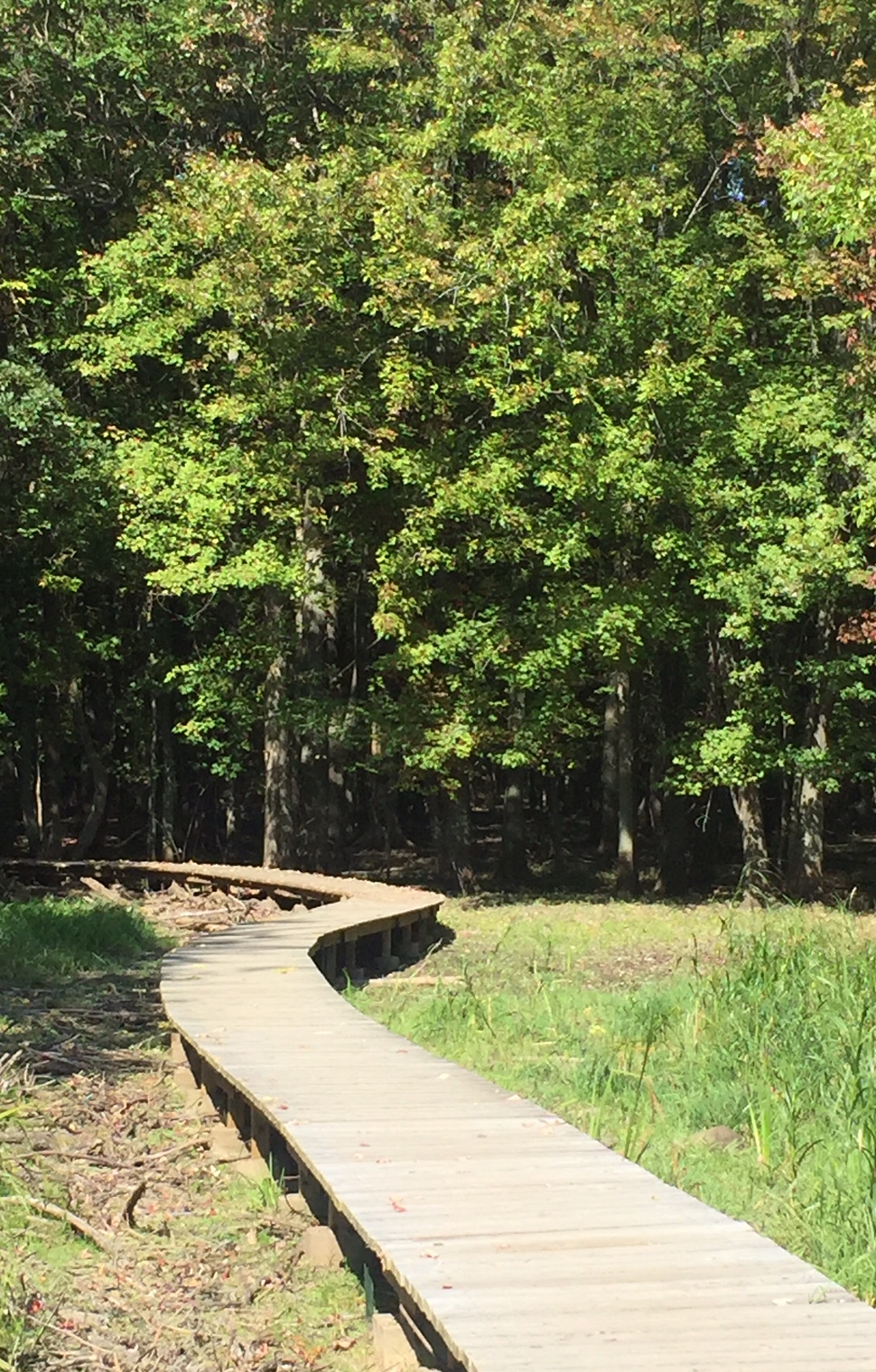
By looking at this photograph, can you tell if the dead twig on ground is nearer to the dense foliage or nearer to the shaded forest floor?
the shaded forest floor

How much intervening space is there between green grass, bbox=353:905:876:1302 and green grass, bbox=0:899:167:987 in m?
2.43

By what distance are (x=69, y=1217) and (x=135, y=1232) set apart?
11.0 inches

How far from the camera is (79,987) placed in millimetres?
11812

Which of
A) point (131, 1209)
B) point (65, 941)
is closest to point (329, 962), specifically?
point (65, 941)

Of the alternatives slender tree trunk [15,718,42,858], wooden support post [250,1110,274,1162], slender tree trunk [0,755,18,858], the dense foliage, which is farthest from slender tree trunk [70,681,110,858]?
wooden support post [250,1110,274,1162]

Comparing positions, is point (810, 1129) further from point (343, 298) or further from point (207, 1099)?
point (343, 298)

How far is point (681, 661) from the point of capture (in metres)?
24.8

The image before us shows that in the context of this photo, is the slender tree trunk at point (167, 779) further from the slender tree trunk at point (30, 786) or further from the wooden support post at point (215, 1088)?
the wooden support post at point (215, 1088)

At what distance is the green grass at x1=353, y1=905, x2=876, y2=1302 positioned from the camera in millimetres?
6438

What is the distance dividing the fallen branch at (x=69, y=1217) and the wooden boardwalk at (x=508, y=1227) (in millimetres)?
831

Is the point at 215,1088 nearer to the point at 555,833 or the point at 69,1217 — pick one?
the point at 69,1217

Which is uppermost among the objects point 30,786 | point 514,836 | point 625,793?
point 30,786

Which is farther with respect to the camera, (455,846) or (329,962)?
(455,846)

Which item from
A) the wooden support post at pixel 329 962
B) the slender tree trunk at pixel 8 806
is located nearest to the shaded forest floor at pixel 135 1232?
the wooden support post at pixel 329 962
